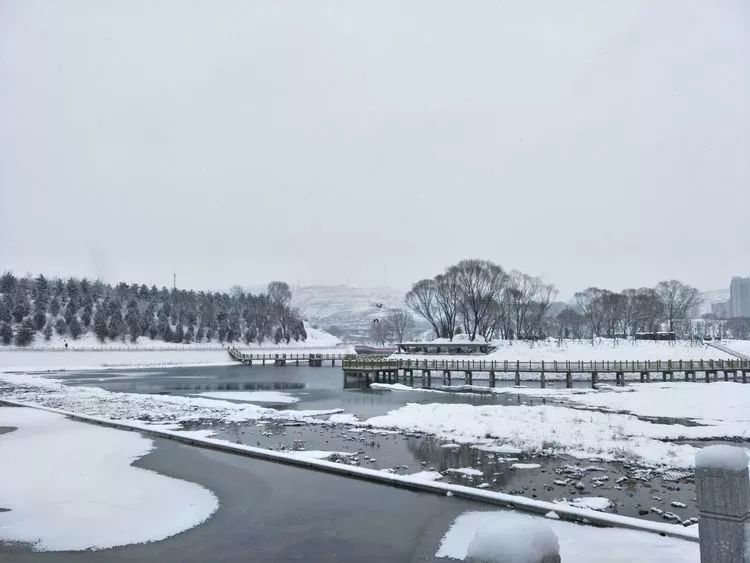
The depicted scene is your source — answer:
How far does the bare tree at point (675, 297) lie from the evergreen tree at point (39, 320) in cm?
11326

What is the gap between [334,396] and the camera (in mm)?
41156

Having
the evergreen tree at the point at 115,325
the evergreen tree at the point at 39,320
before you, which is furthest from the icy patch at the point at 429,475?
the evergreen tree at the point at 39,320

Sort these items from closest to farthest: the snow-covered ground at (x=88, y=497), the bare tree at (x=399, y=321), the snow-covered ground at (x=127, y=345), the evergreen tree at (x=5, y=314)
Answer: the snow-covered ground at (x=88, y=497), the snow-covered ground at (x=127, y=345), the evergreen tree at (x=5, y=314), the bare tree at (x=399, y=321)

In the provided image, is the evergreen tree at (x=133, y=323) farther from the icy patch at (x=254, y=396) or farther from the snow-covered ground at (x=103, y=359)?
the icy patch at (x=254, y=396)

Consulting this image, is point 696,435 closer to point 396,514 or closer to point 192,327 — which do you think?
point 396,514

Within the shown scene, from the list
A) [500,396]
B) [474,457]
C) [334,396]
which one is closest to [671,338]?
[500,396]

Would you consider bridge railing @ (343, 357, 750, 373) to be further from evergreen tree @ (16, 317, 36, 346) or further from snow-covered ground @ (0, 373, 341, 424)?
evergreen tree @ (16, 317, 36, 346)

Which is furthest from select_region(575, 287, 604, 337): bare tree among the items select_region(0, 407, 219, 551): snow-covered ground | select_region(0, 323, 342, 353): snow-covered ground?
select_region(0, 407, 219, 551): snow-covered ground

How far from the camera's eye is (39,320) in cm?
9750

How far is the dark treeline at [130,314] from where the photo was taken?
325ft

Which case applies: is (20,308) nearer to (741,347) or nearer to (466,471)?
(466,471)

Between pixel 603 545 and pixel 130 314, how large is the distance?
111611mm

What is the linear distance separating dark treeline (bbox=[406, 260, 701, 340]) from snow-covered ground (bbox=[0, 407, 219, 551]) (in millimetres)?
70836

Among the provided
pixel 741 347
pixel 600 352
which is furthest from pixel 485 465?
pixel 741 347
